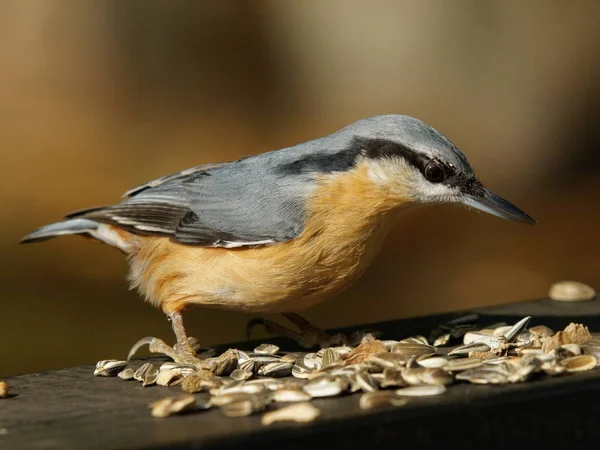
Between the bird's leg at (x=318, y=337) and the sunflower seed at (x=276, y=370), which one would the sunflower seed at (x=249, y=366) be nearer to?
the sunflower seed at (x=276, y=370)

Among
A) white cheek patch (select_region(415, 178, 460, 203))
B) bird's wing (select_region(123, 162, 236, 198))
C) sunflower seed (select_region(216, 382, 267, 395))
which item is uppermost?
bird's wing (select_region(123, 162, 236, 198))

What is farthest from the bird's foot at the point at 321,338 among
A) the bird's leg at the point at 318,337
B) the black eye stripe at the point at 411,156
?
the black eye stripe at the point at 411,156

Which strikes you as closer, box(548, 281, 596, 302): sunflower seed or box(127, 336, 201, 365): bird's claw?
box(127, 336, 201, 365): bird's claw

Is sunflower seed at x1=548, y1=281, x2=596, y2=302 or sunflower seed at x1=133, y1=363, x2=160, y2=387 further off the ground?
sunflower seed at x1=548, y1=281, x2=596, y2=302

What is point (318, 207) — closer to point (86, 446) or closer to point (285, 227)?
point (285, 227)

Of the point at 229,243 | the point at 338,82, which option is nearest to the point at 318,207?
the point at 229,243

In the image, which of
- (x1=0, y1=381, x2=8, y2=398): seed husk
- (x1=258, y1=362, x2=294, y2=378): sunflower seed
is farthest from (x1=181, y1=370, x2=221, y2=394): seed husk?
(x1=0, y1=381, x2=8, y2=398): seed husk

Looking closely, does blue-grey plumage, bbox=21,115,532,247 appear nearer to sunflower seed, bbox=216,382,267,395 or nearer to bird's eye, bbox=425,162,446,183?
bird's eye, bbox=425,162,446,183
